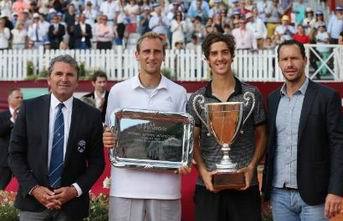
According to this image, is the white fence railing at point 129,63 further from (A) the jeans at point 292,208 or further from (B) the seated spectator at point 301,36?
(A) the jeans at point 292,208

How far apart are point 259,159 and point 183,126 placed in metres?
0.64

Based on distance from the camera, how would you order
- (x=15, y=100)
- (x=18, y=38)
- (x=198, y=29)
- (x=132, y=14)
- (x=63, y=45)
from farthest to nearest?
1. (x=132, y=14)
2. (x=198, y=29)
3. (x=18, y=38)
4. (x=63, y=45)
5. (x=15, y=100)

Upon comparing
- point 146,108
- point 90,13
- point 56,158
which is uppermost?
point 90,13

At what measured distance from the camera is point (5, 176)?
10.3m

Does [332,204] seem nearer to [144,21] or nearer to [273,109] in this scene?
[273,109]

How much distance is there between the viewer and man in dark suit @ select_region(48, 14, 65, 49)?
21.3m

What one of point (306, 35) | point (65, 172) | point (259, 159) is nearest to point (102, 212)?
point (65, 172)

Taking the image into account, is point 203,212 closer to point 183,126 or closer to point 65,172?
point 183,126

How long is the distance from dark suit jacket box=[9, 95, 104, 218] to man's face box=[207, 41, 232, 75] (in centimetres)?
105

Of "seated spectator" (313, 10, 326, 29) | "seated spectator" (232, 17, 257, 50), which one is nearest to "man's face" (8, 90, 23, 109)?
"seated spectator" (232, 17, 257, 50)

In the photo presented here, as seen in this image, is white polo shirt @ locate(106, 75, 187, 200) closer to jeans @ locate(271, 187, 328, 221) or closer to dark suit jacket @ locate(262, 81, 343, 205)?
jeans @ locate(271, 187, 328, 221)

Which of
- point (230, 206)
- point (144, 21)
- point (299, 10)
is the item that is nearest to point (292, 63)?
point (230, 206)

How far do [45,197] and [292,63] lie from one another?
2.13 metres

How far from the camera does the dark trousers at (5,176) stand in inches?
392
